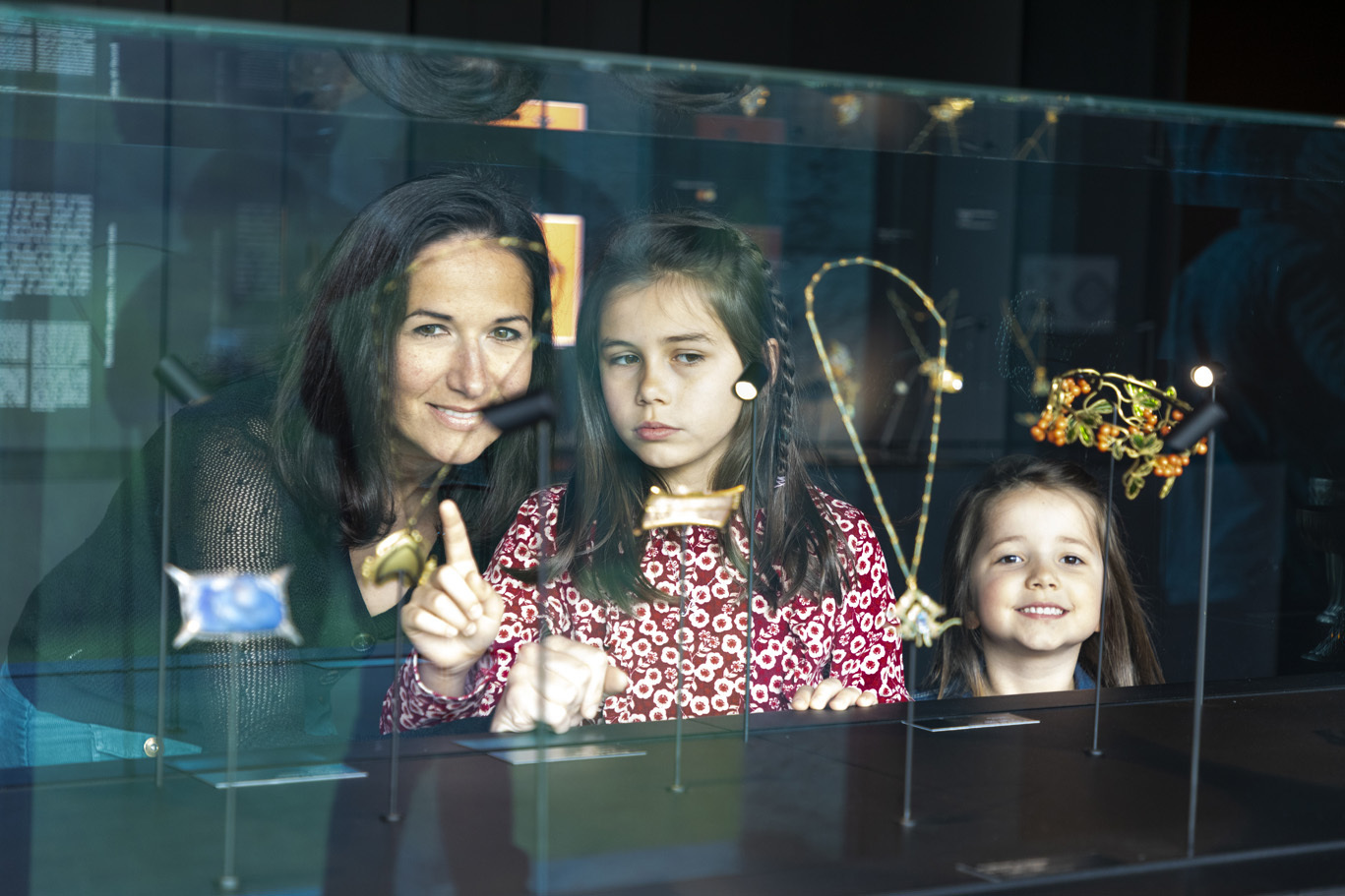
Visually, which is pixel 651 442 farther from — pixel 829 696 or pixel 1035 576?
pixel 1035 576

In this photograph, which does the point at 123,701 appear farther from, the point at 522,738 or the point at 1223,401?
the point at 1223,401

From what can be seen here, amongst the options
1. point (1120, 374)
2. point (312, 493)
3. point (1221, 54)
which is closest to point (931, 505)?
point (1120, 374)

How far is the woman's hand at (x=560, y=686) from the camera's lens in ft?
4.34

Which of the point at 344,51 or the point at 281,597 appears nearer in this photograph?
the point at 281,597

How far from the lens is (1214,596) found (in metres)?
1.75

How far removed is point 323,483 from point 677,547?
0.36 metres

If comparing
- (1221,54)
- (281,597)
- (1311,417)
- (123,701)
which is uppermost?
(1221,54)

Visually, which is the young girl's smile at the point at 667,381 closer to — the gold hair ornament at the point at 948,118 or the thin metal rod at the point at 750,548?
the thin metal rod at the point at 750,548

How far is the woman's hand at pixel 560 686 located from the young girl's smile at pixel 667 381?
0.66 feet

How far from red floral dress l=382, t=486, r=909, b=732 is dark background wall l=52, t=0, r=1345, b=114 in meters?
2.16

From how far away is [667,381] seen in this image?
1.42m

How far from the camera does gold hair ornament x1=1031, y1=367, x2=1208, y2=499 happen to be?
1.52 m

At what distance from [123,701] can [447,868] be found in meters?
0.62

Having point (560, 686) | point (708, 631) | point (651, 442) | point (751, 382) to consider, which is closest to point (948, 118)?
point (751, 382)
